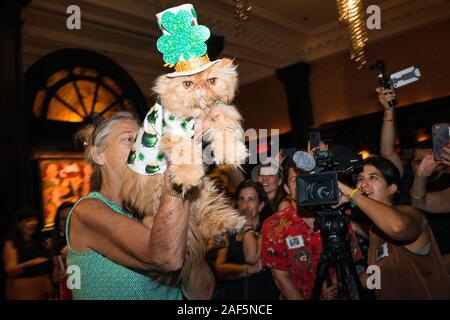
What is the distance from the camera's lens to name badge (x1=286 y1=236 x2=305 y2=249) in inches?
92.4

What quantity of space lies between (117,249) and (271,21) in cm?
625

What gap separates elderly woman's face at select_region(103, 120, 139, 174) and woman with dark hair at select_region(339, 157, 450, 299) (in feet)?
3.52

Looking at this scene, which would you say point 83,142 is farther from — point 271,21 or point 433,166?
point 271,21

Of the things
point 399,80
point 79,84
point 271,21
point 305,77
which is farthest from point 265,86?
point 399,80

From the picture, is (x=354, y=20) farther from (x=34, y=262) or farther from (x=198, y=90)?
(x=34, y=262)

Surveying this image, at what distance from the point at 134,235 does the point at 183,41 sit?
627 mm

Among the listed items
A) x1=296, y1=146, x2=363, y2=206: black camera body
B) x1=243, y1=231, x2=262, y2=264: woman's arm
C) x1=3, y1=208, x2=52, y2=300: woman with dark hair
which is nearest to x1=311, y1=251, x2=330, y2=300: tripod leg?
x1=296, y1=146, x2=363, y2=206: black camera body

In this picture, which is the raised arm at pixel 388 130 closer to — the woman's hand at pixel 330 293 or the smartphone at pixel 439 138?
the smartphone at pixel 439 138

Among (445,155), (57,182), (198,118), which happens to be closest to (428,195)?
(445,155)

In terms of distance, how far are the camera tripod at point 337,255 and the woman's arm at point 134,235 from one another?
0.87 meters

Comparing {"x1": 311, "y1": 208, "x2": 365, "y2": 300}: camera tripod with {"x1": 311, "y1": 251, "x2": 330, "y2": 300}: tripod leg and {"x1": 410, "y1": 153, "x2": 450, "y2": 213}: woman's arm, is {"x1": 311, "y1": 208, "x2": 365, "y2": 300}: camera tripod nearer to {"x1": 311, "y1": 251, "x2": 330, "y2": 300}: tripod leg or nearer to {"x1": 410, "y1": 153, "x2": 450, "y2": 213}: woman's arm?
{"x1": 311, "y1": 251, "x2": 330, "y2": 300}: tripod leg

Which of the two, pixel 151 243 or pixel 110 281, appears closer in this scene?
pixel 151 243

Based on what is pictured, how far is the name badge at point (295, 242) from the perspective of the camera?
235 centimetres

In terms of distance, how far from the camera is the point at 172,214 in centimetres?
114
